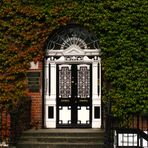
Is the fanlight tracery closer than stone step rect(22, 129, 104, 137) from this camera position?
No

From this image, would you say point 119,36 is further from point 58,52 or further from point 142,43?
point 58,52

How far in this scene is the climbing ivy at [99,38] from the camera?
15.8 meters

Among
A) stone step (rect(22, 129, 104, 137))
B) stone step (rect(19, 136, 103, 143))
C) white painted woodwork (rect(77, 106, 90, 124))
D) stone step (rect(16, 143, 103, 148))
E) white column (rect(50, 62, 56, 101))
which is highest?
white column (rect(50, 62, 56, 101))

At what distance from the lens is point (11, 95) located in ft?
53.0

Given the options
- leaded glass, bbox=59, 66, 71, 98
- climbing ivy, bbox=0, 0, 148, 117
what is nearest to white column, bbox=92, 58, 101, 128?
climbing ivy, bbox=0, 0, 148, 117

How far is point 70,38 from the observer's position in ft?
54.7

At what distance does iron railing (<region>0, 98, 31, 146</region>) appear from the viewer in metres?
14.4

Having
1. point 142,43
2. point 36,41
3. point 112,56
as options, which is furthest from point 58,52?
point 142,43

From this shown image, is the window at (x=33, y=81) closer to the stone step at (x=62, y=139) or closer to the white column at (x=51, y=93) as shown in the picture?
the white column at (x=51, y=93)

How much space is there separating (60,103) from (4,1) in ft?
13.4

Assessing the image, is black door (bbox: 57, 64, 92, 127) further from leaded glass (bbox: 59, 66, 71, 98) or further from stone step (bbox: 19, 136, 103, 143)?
stone step (bbox: 19, 136, 103, 143)

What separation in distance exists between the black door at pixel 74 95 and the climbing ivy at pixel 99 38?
79 centimetres

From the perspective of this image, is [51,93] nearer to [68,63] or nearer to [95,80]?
[68,63]

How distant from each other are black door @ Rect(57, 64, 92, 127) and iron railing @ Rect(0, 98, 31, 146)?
125cm
